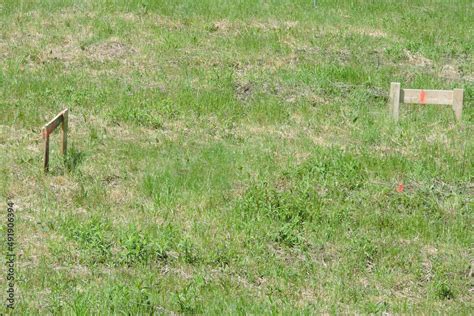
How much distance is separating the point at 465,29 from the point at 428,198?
9.23 meters

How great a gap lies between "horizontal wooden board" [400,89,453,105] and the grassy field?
37 centimetres

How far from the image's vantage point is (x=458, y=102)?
11703 mm

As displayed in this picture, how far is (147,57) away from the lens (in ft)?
48.1

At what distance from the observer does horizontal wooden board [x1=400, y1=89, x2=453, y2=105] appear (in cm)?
1159

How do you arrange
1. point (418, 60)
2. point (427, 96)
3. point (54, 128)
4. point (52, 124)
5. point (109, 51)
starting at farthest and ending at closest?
point (418, 60)
point (109, 51)
point (427, 96)
point (54, 128)
point (52, 124)

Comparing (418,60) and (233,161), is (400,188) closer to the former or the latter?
(233,161)

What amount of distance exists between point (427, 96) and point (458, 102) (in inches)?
19.9

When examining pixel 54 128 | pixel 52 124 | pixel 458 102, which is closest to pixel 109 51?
pixel 54 128

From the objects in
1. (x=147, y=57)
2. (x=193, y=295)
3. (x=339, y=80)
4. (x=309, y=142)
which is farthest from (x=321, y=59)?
(x=193, y=295)

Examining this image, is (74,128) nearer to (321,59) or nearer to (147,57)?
(147,57)

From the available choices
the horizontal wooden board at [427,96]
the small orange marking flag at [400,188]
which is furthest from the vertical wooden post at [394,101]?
the small orange marking flag at [400,188]

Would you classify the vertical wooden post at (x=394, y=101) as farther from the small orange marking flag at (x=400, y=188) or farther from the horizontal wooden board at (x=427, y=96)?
the small orange marking flag at (x=400, y=188)

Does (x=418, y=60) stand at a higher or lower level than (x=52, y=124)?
higher

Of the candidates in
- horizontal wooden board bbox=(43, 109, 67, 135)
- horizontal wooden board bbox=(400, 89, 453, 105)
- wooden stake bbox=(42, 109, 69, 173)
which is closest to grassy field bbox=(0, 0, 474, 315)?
wooden stake bbox=(42, 109, 69, 173)
